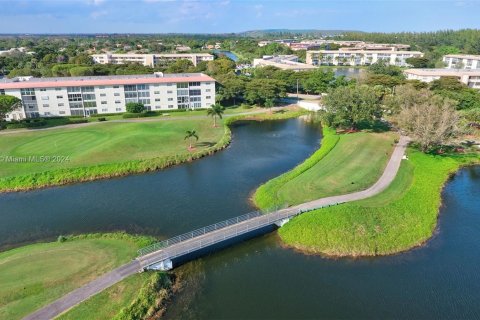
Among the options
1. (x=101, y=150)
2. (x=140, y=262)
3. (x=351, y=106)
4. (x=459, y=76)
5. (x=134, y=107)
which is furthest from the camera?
(x=459, y=76)

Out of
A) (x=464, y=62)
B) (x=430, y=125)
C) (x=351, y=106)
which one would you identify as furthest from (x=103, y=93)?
(x=464, y=62)

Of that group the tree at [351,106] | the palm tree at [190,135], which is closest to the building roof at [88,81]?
the palm tree at [190,135]

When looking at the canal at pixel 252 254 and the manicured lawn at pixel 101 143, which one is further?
the manicured lawn at pixel 101 143

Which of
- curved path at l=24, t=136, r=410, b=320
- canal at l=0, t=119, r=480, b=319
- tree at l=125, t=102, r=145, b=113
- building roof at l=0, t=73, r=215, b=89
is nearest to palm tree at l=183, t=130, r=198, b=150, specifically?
canal at l=0, t=119, r=480, b=319

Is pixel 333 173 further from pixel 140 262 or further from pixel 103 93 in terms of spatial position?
pixel 103 93

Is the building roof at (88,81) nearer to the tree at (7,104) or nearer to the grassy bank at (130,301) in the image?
the tree at (7,104)

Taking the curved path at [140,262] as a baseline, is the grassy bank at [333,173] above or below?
above
